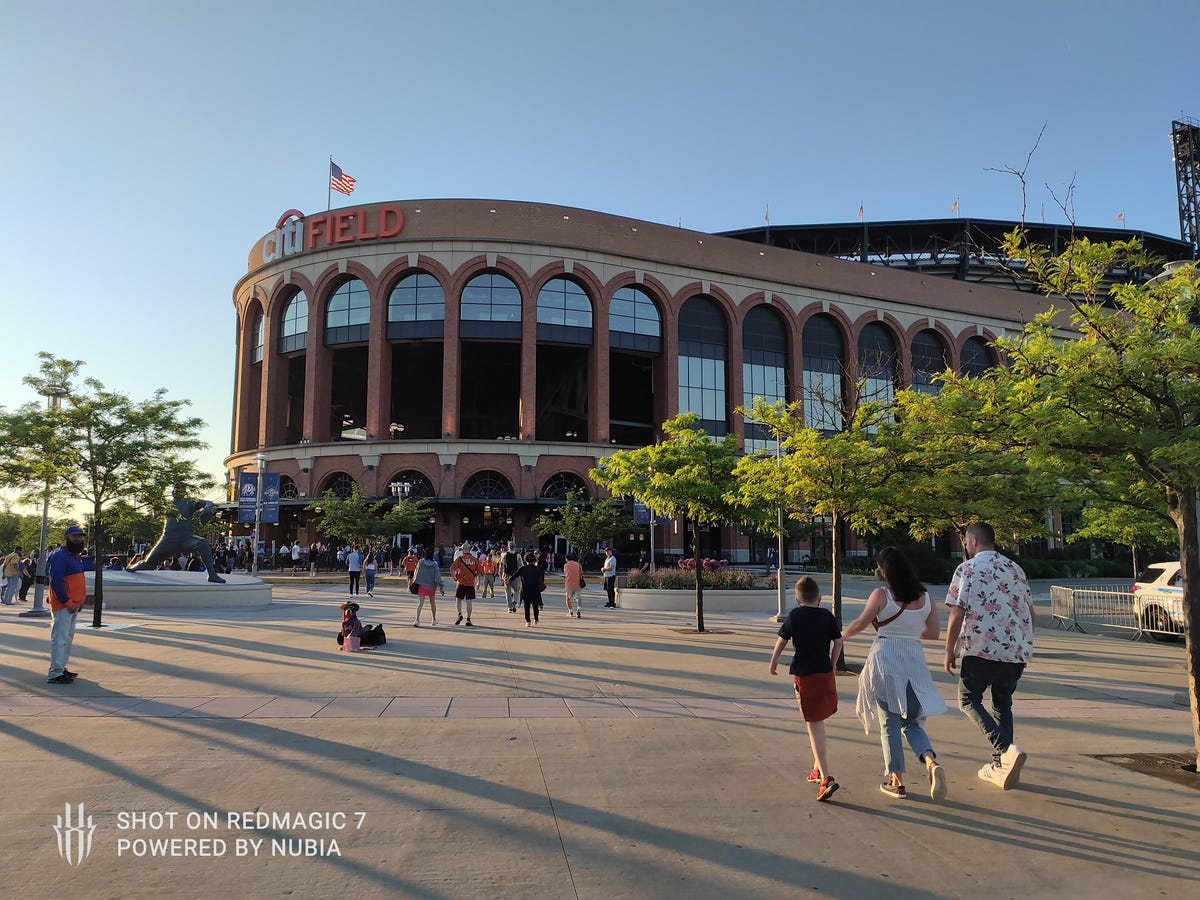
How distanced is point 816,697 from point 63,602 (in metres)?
9.34

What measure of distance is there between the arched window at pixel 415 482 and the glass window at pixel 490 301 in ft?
31.7

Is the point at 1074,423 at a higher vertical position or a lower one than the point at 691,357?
lower

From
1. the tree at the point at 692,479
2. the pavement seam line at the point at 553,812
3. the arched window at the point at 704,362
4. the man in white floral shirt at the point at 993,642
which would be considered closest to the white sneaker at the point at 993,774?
the man in white floral shirt at the point at 993,642

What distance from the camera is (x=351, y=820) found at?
4.97 meters

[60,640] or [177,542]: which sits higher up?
[177,542]

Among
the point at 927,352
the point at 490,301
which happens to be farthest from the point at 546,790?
the point at 927,352

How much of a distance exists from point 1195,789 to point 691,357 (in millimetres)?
44343

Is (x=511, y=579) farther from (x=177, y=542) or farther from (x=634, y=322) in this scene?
(x=634, y=322)

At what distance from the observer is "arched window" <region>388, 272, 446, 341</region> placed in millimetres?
44688

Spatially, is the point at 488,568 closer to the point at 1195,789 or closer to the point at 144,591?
the point at 144,591

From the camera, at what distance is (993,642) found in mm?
5945

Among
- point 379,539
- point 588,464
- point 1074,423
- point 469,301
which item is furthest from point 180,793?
point 469,301

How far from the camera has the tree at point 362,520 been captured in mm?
36156

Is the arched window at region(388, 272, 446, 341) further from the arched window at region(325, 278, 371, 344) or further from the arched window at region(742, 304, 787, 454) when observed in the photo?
the arched window at region(742, 304, 787, 454)
